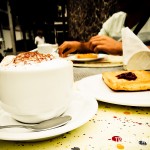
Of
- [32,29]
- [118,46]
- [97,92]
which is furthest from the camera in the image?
[32,29]

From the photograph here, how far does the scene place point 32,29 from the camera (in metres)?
8.64

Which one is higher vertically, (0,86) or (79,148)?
(0,86)

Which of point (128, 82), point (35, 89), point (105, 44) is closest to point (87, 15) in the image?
point (105, 44)

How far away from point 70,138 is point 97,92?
28 cm

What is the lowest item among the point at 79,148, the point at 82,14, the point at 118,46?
the point at 79,148

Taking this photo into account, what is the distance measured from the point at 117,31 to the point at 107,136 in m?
2.58

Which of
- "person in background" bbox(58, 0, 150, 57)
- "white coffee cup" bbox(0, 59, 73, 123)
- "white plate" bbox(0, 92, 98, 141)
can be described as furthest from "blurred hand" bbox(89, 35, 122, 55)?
"white coffee cup" bbox(0, 59, 73, 123)

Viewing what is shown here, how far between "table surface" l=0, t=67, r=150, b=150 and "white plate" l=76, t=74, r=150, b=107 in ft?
0.11

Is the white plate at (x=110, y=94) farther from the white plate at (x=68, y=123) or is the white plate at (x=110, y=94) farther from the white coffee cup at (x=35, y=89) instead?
the white coffee cup at (x=35, y=89)

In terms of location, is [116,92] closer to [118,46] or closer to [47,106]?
[47,106]

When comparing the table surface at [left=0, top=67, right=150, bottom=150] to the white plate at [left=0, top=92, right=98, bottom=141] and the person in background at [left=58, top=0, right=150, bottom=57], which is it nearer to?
the white plate at [left=0, top=92, right=98, bottom=141]

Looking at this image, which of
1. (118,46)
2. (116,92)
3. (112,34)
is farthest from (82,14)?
(116,92)

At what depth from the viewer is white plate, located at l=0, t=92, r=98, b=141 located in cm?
44

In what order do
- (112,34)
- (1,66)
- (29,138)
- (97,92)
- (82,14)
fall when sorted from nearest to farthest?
(29,138), (1,66), (97,92), (112,34), (82,14)
